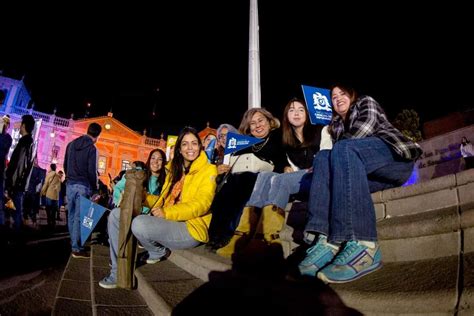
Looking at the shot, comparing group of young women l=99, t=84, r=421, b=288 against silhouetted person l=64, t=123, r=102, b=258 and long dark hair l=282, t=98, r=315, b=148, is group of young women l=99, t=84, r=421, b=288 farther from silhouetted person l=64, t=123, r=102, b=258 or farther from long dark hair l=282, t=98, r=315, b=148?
silhouetted person l=64, t=123, r=102, b=258

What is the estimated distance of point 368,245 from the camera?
1.50 metres

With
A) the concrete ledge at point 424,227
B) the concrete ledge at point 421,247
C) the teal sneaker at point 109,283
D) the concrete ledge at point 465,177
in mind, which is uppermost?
the concrete ledge at point 465,177

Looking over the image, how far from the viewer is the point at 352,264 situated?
1409 millimetres

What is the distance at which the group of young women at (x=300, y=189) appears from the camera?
60.9 inches

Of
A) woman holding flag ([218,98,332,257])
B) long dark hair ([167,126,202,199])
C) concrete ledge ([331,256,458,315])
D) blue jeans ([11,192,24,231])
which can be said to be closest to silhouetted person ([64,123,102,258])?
blue jeans ([11,192,24,231])

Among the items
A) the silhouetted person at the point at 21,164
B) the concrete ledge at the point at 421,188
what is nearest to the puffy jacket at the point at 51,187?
the silhouetted person at the point at 21,164

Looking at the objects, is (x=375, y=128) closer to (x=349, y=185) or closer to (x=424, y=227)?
(x=349, y=185)

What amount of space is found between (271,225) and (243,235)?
379 millimetres

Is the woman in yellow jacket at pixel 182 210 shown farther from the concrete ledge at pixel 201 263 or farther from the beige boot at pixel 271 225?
the beige boot at pixel 271 225

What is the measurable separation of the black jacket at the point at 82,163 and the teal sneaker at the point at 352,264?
405cm

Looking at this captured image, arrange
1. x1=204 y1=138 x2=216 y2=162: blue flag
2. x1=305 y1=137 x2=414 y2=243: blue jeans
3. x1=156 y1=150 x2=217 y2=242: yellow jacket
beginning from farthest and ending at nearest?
x1=204 y1=138 x2=216 y2=162: blue flag < x1=156 y1=150 x2=217 y2=242: yellow jacket < x1=305 y1=137 x2=414 y2=243: blue jeans

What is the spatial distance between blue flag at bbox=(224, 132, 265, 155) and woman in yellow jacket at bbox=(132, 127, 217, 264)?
1.84 feet

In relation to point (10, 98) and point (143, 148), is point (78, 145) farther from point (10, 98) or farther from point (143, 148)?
point (10, 98)

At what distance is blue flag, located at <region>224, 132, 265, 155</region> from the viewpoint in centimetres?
336
